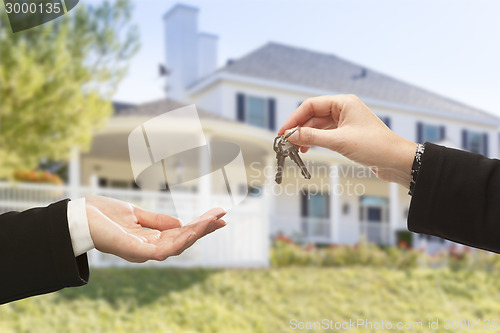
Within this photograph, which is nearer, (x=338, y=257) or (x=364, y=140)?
(x=364, y=140)

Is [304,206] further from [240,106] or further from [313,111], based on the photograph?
[313,111]

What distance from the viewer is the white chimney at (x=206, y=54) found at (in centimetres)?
1608

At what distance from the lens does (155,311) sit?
24.7ft

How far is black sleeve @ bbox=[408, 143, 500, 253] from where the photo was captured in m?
1.38

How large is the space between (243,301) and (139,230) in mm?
6747

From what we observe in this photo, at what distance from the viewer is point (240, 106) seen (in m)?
14.6

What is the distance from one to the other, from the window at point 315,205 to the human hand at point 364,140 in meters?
Answer: 14.4

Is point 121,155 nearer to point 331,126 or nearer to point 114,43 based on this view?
point 114,43

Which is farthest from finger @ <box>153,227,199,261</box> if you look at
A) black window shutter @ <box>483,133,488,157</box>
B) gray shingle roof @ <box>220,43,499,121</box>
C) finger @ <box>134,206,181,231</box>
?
black window shutter @ <box>483,133,488,157</box>

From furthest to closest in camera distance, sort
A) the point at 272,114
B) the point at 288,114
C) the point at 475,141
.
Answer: the point at 475,141 < the point at 288,114 < the point at 272,114

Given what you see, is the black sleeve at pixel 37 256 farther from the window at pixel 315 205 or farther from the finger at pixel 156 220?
the window at pixel 315 205

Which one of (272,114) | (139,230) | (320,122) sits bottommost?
(272,114)

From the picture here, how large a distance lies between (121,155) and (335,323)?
8.22m

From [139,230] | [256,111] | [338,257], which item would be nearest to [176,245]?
[139,230]
